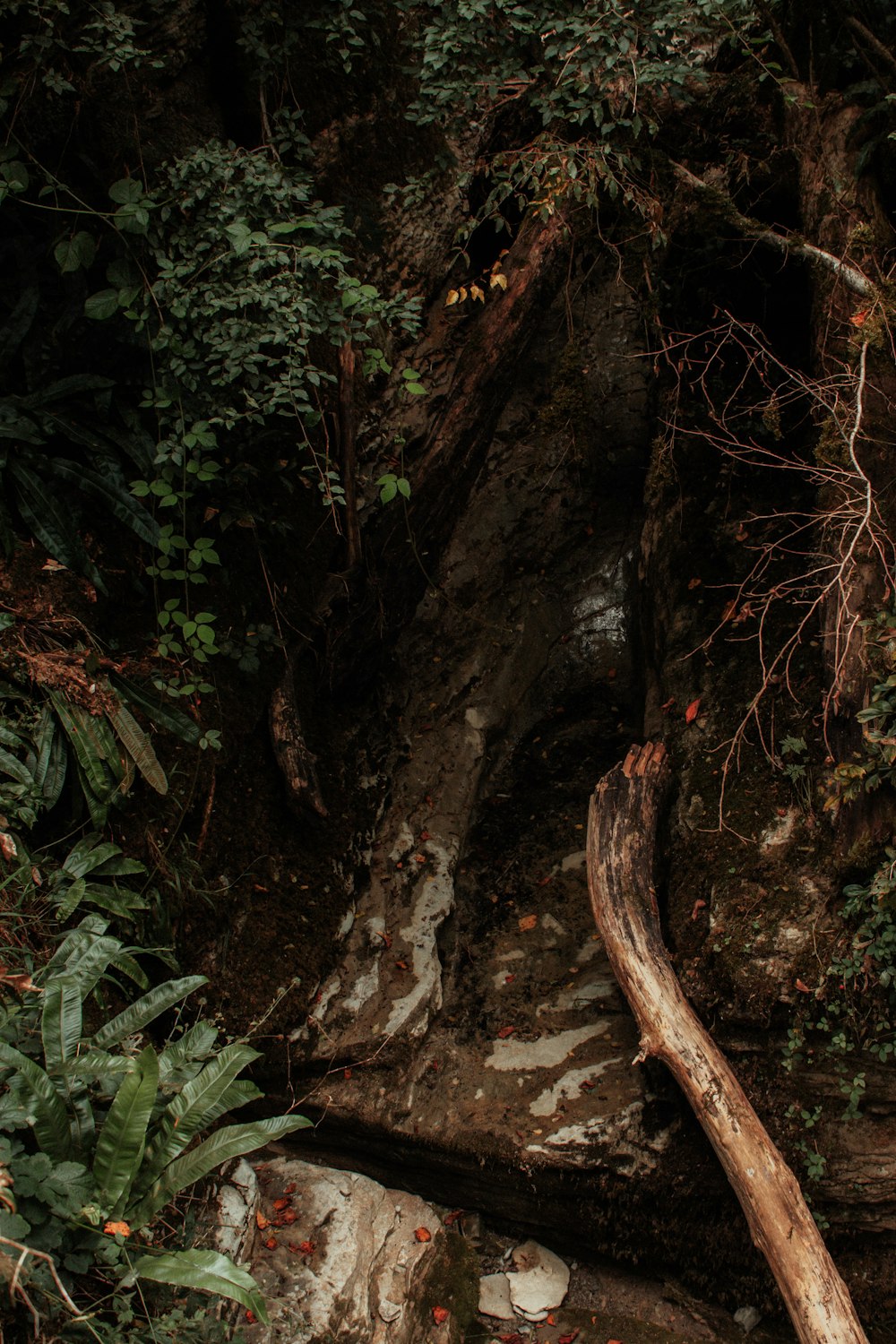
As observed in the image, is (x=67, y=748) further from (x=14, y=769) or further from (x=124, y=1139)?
(x=124, y=1139)

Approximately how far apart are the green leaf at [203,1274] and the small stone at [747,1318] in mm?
1996

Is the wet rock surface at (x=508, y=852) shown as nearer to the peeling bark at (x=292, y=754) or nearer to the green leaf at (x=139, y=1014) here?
the peeling bark at (x=292, y=754)

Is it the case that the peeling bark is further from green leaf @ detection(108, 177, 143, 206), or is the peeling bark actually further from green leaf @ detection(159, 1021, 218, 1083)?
green leaf @ detection(108, 177, 143, 206)

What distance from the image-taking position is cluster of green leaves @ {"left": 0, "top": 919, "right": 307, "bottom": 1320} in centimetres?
244

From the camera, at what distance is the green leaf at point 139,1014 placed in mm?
2975

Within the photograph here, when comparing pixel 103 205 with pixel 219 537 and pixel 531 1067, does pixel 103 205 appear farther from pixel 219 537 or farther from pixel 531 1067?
pixel 531 1067

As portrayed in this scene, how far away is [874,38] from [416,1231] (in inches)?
214

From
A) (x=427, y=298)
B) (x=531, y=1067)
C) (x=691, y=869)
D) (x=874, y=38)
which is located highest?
(x=874, y=38)

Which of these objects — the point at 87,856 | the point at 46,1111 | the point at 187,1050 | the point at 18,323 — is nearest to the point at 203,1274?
the point at 46,1111

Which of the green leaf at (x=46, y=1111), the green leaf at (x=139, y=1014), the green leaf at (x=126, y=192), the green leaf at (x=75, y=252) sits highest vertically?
the green leaf at (x=126, y=192)

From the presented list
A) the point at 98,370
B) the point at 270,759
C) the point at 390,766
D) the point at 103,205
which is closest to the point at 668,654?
the point at 390,766

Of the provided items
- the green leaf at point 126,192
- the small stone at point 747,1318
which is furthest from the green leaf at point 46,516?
the small stone at point 747,1318

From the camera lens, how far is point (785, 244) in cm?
411

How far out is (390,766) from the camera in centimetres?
497
